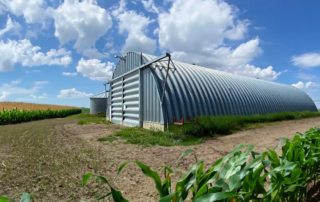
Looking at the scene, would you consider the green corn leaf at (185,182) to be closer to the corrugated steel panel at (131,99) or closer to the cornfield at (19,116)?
the corrugated steel panel at (131,99)

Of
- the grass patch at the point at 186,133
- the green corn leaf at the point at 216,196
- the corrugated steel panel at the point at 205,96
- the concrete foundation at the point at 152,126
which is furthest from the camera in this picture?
the corrugated steel panel at the point at 205,96

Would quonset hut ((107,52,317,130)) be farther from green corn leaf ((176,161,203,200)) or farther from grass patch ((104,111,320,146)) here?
green corn leaf ((176,161,203,200))

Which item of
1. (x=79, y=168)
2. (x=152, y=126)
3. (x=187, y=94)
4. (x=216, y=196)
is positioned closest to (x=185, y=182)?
(x=216, y=196)

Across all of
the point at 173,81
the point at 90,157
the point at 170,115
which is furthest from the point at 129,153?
the point at 173,81

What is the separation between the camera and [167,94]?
1131cm

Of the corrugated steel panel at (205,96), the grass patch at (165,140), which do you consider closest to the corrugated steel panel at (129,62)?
the corrugated steel panel at (205,96)

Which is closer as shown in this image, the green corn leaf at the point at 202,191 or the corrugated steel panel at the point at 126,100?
the green corn leaf at the point at 202,191

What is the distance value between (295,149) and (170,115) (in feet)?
Answer: 26.7

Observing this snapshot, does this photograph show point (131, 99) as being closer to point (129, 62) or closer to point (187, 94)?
point (129, 62)

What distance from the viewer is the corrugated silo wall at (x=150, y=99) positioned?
1115 cm

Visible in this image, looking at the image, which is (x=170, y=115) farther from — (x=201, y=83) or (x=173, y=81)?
(x=201, y=83)

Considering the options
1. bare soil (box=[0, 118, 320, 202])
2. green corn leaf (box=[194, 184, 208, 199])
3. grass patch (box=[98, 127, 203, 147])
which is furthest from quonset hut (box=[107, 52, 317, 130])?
green corn leaf (box=[194, 184, 208, 199])

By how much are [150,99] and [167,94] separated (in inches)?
43.9

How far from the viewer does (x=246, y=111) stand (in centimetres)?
1617
